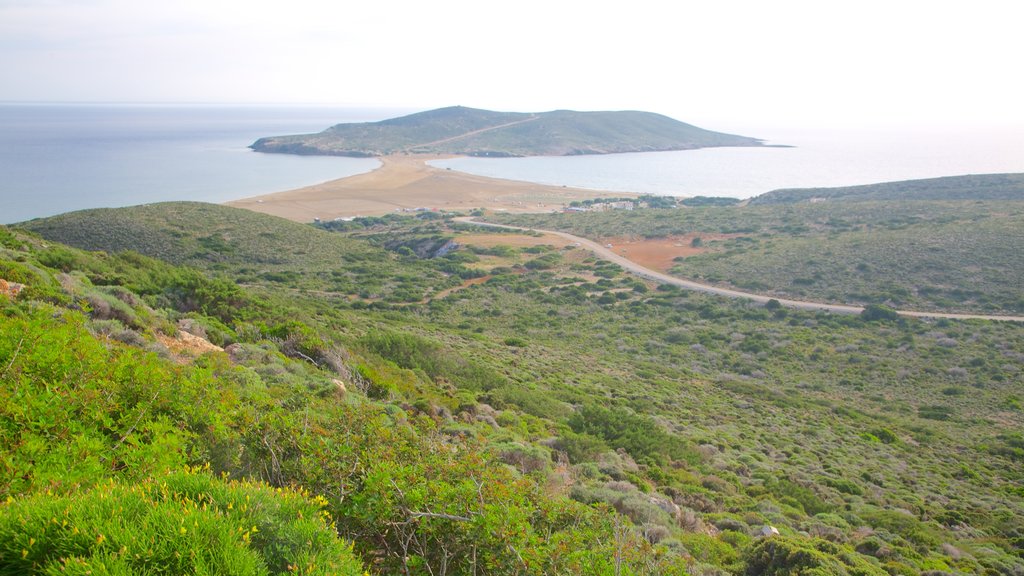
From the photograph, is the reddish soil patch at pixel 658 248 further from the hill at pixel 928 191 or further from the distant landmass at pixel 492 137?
the distant landmass at pixel 492 137

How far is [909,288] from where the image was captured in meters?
35.9

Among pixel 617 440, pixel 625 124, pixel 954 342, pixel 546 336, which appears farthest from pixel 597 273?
pixel 625 124

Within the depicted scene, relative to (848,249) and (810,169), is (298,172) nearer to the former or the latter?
(848,249)

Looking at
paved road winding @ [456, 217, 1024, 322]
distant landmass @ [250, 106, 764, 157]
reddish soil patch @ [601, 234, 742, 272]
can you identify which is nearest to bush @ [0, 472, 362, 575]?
paved road winding @ [456, 217, 1024, 322]

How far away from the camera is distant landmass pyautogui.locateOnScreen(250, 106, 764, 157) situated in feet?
497

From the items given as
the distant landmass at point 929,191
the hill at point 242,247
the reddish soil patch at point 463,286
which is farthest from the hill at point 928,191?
the hill at point 242,247

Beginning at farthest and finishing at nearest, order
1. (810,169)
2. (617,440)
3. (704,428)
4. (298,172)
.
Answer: (810,169) → (298,172) → (704,428) → (617,440)

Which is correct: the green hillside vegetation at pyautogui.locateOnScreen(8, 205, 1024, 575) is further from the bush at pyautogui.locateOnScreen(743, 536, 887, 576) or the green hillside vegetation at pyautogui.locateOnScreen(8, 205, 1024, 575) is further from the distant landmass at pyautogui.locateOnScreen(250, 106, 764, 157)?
the distant landmass at pyautogui.locateOnScreen(250, 106, 764, 157)

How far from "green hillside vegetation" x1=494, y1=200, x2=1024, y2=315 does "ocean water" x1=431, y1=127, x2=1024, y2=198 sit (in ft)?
142

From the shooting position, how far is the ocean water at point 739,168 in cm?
10794

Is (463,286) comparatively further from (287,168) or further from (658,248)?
(287,168)

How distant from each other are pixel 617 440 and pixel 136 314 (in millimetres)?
10730

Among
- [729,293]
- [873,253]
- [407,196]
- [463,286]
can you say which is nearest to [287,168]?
[407,196]

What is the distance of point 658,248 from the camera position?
51.3m
